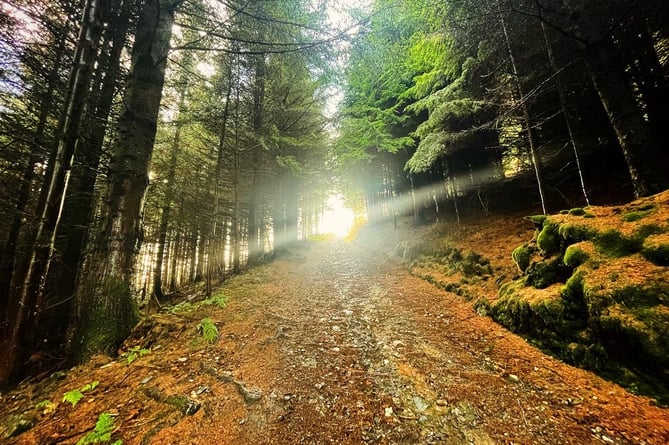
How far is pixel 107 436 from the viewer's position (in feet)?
6.95

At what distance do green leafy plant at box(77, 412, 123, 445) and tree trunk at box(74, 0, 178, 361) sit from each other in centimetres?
166

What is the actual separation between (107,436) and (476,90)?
11.2 meters

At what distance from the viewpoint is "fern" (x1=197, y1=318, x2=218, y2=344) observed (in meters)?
4.18

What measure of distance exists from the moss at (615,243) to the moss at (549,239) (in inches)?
25.3

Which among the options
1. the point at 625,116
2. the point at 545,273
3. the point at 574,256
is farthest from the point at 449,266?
the point at 625,116

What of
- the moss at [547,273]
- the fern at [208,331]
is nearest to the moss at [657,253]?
the moss at [547,273]

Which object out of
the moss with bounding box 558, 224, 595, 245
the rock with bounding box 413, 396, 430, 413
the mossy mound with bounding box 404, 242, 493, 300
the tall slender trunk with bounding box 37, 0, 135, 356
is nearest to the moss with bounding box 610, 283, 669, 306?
the moss with bounding box 558, 224, 595, 245

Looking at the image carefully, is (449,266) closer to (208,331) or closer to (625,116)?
(625,116)

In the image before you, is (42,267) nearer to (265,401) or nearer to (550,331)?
(265,401)

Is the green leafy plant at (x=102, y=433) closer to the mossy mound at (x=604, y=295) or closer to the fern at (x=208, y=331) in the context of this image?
the fern at (x=208, y=331)

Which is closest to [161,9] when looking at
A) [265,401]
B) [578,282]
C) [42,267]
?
[42,267]

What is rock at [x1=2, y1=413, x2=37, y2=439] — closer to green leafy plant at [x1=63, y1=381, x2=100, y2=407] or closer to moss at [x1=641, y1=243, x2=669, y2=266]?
green leafy plant at [x1=63, y1=381, x2=100, y2=407]

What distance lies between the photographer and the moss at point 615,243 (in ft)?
11.0

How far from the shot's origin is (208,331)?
14.1 feet
